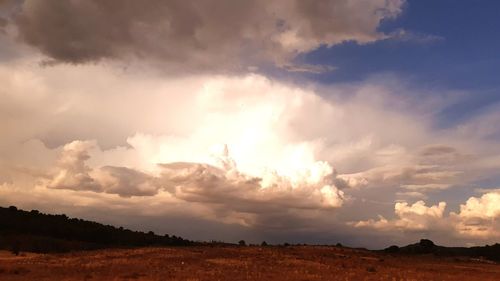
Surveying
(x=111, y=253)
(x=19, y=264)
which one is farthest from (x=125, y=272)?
(x=111, y=253)

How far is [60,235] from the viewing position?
87.1 metres

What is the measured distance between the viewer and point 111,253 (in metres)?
57.4

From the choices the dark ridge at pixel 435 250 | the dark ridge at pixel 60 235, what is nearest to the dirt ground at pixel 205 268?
the dark ridge at pixel 60 235

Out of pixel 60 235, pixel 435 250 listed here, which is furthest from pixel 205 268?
pixel 435 250

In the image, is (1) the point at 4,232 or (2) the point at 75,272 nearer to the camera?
(2) the point at 75,272

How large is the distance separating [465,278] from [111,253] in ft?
119

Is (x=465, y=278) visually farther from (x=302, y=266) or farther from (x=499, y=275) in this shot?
(x=302, y=266)

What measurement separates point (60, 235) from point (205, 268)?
162ft

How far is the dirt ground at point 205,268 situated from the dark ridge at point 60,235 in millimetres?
11918

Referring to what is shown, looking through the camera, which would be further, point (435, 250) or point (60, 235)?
point (435, 250)

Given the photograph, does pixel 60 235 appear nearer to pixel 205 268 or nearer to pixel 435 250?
pixel 205 268

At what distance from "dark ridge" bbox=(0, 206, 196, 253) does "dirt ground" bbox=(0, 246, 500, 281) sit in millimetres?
11918

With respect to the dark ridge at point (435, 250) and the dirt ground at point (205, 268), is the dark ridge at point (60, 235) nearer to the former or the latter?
the dirt ground at point (205, 268)

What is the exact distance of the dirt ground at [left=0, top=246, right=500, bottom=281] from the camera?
3988cm
